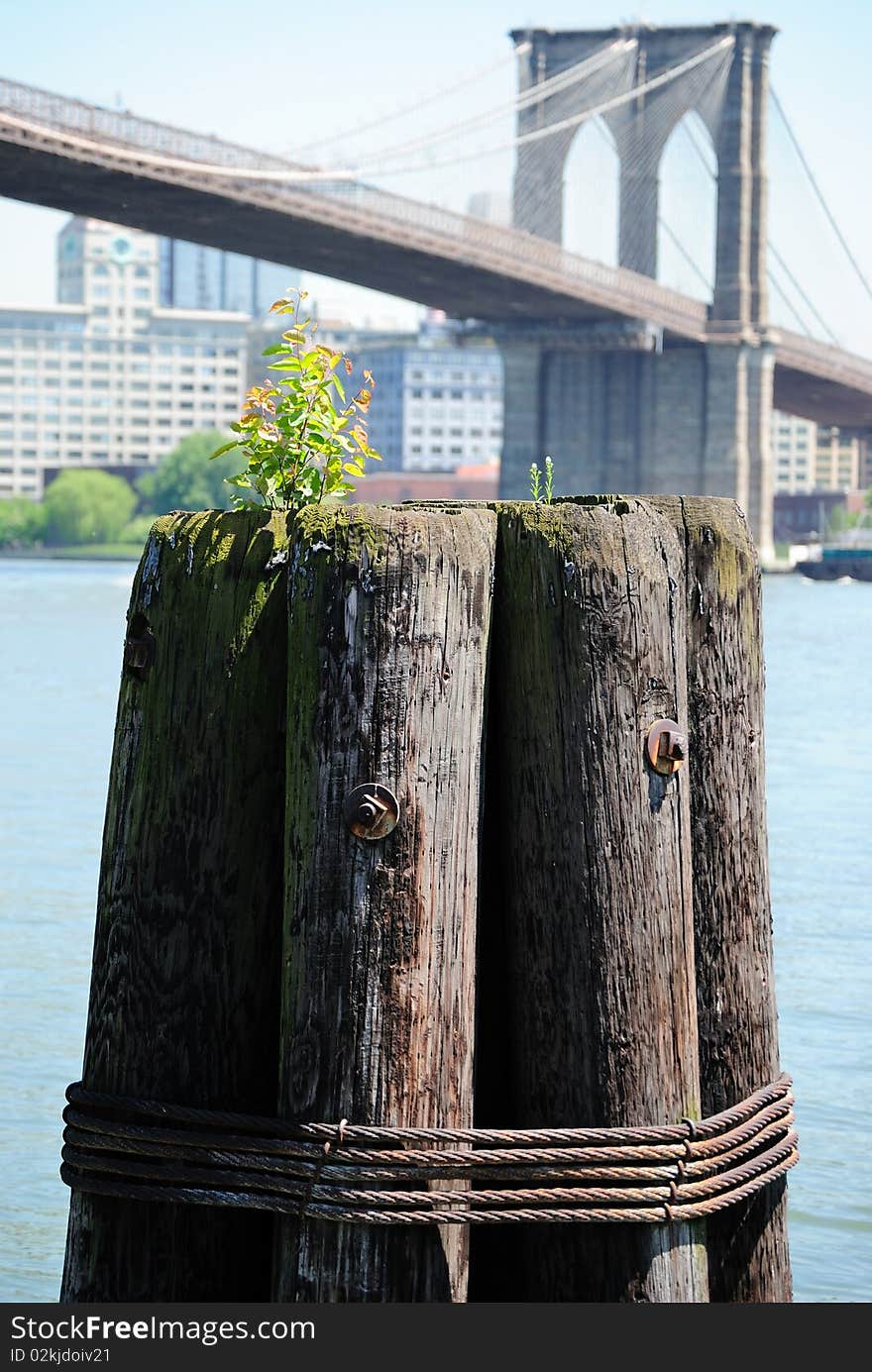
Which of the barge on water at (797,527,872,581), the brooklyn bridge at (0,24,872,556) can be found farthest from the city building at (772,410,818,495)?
the barge on water at (797,527,872,581)

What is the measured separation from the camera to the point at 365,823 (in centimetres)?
273

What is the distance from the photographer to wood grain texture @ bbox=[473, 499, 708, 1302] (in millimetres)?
2832

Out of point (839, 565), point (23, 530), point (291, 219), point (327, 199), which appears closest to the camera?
point (291, 219)

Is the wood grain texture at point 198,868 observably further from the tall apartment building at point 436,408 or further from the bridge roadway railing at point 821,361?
the tall apartment building at point 436,408

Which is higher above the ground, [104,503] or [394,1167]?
[104,503]

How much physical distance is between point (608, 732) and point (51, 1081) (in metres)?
4.21

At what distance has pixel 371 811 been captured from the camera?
8.95 ft

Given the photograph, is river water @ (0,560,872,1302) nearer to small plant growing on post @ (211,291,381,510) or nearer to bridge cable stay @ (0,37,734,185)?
small plant growing on post @ (211,291,381,510)

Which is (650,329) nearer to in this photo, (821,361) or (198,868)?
(821,361)

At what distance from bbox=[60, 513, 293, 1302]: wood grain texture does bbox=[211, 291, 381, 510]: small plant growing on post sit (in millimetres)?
280

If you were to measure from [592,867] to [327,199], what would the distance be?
1568 inches

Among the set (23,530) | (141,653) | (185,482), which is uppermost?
(185,482)

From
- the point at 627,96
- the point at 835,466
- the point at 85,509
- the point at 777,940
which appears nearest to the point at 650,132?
the point at 627,96

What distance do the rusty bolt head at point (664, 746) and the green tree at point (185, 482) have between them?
97820mm
